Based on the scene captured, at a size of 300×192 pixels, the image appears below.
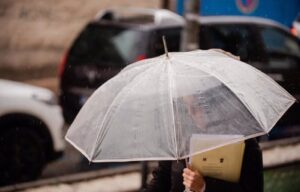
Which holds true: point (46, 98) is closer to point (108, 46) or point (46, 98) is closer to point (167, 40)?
point (108, 46)

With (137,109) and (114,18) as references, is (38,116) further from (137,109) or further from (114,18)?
(137,109)

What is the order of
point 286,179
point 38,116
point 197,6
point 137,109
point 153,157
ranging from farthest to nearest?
point 38,116 → point 197,6 → point 286,179 → point 137,109 → point 153,157

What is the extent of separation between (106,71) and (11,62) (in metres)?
5.99

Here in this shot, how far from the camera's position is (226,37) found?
7.42 m

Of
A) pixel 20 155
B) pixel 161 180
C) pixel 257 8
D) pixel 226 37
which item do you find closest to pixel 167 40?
pixel 226 37

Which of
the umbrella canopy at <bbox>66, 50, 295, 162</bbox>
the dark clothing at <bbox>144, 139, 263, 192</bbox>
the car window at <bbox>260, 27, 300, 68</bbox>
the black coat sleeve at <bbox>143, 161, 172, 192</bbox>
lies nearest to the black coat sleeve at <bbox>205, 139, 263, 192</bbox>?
the dark clothing at <bbox>144, 139, 263, 192</bbox>

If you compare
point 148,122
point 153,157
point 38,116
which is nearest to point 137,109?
point 148,122

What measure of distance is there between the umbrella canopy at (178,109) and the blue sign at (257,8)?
1051cm

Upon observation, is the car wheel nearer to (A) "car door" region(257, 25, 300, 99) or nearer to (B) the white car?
(B) the white car

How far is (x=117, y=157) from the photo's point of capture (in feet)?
8.10

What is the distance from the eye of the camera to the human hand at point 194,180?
8.06 ft

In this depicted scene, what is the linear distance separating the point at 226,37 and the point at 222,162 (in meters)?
5.07

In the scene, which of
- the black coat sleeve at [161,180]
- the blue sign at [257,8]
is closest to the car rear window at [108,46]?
the black coat sleeve at [161,180]

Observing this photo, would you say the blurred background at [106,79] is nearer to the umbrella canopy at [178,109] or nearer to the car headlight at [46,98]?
the car headlight at [46,98]
